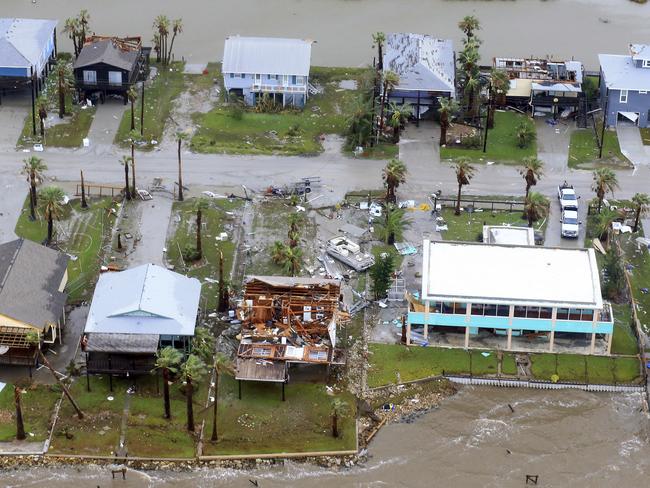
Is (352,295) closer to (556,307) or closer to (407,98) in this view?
(556,307)

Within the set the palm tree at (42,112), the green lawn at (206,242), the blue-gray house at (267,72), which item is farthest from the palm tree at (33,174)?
the blue-gray house at (267,72)

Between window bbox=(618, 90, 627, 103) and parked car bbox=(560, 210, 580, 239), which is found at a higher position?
window bbox=(618, 90, 627, 103)

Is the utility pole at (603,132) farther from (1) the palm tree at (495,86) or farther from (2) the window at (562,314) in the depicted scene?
(2) the window at (562,314)

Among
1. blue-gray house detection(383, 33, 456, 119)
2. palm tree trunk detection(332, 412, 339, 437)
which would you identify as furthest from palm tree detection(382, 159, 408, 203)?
palm tree trunk detection(332, 412, 339, 437)

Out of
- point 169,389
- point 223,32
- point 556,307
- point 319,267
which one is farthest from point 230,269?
point 223,32

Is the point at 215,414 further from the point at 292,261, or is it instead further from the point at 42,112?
the point at 42,112

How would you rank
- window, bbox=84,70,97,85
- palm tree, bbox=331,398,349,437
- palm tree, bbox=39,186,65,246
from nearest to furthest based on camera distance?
palm tree, bbox=331,398,349,437
palm tree, bbox=39,186,65,246
window, bbox=84,70,97,85

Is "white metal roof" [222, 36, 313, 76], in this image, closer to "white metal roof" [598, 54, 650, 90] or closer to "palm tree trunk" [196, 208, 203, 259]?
"palm tree trunk" [196, 208, 203, 259]
